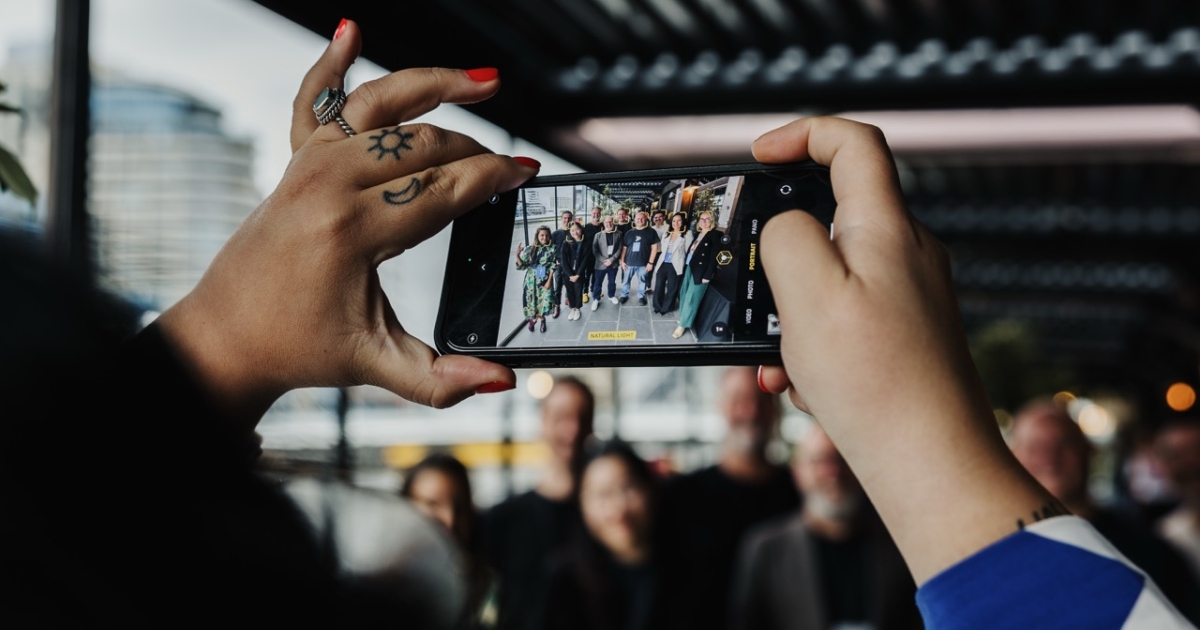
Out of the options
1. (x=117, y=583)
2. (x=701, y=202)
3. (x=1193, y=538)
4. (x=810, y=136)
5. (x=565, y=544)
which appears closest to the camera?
(x=117, y=583)

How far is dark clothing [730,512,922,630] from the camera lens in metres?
3.54

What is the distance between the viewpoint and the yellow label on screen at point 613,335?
0.95m

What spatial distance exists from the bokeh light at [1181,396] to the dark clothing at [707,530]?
14.0 m

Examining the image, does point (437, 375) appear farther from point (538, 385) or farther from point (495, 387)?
point (538, 385)

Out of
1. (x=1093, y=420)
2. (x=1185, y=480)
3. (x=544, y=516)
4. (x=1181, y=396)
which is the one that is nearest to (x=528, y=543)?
(x=544, y=516)

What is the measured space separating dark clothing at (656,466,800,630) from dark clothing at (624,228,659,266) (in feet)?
9.33

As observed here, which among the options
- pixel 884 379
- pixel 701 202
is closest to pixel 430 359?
pixel 701 202

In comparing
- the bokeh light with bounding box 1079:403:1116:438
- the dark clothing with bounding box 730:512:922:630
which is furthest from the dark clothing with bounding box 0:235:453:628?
the bokeh light with bounding box 1079:403:1116:438

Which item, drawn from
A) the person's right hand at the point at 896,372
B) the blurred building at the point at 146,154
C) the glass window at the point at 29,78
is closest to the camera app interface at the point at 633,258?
the person's right hand at the point at 896,372

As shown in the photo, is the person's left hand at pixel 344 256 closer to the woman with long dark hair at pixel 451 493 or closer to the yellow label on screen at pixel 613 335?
the yellow label on screen at pixel 613 335

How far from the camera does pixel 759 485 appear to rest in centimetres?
433

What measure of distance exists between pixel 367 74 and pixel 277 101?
0.77 feet

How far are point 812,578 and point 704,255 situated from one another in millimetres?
2855

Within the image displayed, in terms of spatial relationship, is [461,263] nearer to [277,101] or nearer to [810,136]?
[810,136]
